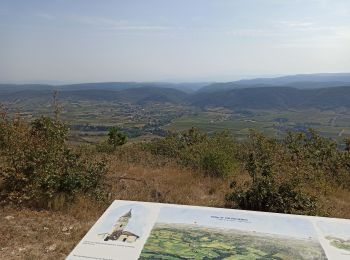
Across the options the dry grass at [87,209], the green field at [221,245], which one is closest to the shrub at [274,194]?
the dry grass at [87,209]

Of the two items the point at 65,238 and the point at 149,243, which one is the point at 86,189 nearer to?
the point at 65,238

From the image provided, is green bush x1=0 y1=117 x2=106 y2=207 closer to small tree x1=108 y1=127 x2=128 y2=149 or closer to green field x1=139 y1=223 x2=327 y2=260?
green field x1=139 y1=223 x2=327 y2=260

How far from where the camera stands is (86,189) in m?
6.91

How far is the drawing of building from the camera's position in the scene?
143 inches

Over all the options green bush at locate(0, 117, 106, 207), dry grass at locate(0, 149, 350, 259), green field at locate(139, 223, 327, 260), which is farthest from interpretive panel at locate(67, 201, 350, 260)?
green bush at locate(0, 117, 106, 207)

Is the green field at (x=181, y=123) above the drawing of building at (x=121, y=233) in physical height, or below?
below

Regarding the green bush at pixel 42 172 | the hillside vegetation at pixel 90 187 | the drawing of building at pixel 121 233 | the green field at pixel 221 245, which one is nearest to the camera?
the green field at pixel 221 245

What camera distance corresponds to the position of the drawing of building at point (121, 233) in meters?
3.63

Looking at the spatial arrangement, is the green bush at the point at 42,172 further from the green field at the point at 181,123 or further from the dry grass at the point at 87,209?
the green field at the point at 181,123

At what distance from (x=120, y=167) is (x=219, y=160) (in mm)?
2608

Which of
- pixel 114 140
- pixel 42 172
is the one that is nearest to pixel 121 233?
pixel 42 172

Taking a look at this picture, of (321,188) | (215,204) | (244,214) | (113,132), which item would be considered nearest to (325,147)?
(321,188)

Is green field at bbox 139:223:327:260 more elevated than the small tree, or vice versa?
green field at bbox 139:223:327:260

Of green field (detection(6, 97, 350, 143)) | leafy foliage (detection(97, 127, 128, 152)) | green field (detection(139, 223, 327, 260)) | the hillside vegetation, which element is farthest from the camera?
green field (detection(6, 97, 350, 143))
